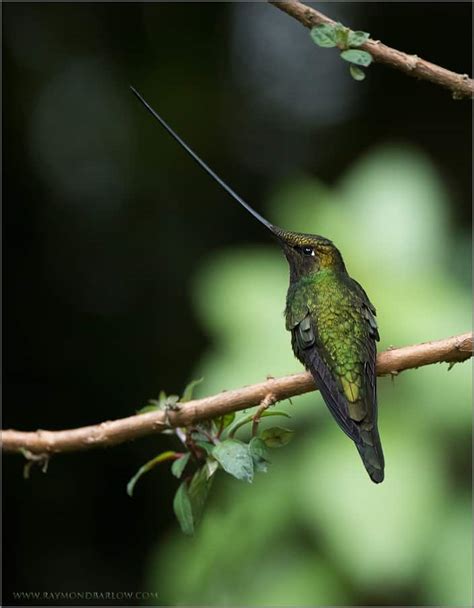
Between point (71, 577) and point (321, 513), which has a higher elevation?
point (321, 513)

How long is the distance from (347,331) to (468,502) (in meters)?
1.73

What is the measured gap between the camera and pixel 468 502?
11.0 ft

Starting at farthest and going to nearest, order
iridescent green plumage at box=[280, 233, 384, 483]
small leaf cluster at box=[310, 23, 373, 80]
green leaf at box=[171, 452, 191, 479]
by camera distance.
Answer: green leaf at box=[171, 452, 191, 479] < small leaf cluster at box=[310, 23, 373, 80] < iridescent green plumage at box=[280, 233, 384, 483]

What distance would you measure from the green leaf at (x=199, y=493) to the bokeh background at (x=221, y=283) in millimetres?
1358

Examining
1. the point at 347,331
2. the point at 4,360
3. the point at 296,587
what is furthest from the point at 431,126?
the point at 347,331

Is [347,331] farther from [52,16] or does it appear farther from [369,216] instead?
[52,16]

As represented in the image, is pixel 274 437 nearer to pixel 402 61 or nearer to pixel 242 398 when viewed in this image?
pixel 242 398

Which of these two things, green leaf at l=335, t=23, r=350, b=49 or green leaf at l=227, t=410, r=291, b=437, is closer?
green leaf at l=335, t=23, r=350, b=49

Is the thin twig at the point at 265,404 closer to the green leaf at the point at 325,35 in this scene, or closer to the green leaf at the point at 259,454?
the green leaf at the point at 259,454

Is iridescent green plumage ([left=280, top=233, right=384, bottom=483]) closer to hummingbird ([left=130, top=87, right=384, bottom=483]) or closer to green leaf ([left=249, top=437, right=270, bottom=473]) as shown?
hummingbird ([left=130, top=87, right=384, bottom=483])

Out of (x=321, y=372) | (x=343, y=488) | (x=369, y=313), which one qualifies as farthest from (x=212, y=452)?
(x=343, y=488)

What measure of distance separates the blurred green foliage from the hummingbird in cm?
100

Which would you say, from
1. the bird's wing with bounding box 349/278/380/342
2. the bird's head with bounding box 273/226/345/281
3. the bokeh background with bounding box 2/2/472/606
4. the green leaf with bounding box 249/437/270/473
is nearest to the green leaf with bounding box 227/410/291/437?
the green leaf with bounding box 249/437/270/473

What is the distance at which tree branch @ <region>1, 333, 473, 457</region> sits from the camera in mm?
1763
